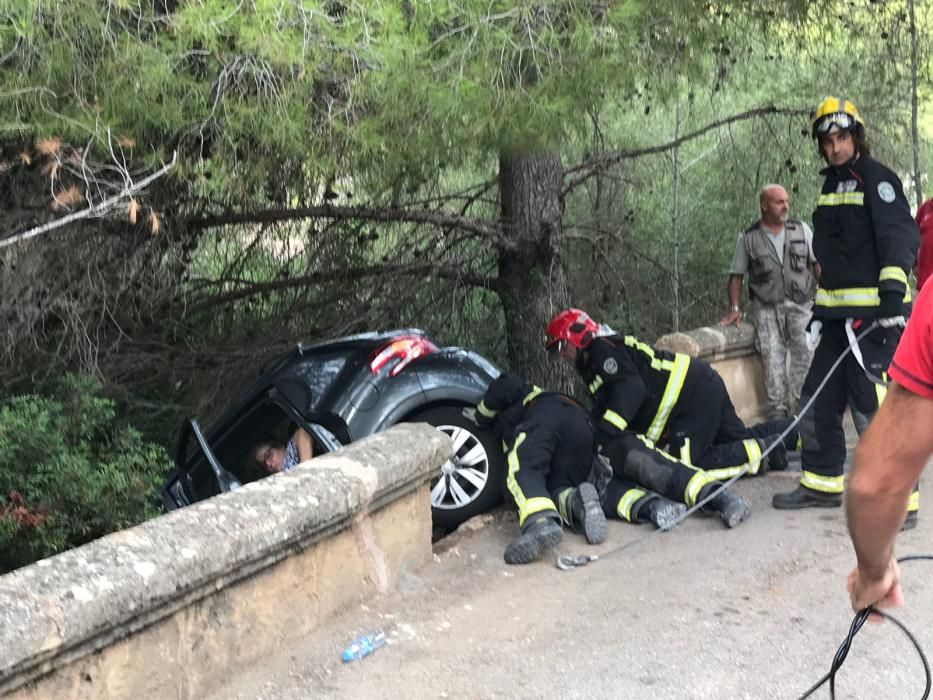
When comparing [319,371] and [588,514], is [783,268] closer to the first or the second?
[588,514]

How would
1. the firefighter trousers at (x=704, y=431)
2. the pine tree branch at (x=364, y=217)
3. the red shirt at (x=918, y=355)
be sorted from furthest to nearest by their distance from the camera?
1. the pine tree branch at (x=364, y=217)
2. the firefighter trousers at (x=704, y=431)
3. the red shirt at (x=918, y=355)

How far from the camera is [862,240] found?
5117 millimetres

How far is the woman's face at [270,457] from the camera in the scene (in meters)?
6.00

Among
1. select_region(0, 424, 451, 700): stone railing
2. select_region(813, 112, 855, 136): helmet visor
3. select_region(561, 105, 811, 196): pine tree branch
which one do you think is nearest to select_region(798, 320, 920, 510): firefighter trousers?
select_region(813, 112, 855, 136): helmet visor

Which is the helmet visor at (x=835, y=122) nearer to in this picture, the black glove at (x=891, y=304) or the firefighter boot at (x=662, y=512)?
the black glove at (x=891, y=304)

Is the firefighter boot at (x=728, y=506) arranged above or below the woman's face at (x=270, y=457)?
below

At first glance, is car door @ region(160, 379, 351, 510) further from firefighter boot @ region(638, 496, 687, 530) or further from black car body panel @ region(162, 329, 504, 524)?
firefighter boot @ region(638, 496, 687, 530)

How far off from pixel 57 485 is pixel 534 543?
2.24 m

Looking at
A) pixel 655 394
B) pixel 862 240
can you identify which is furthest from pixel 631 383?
pixel 862 240

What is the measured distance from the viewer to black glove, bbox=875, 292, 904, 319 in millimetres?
4859

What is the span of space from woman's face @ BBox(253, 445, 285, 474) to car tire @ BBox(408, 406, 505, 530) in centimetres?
81

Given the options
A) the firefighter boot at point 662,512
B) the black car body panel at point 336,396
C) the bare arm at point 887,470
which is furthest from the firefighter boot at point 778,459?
the bare arm at point 887,470

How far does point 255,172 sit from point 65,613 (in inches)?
113

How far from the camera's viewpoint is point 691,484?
5238 millimetres
